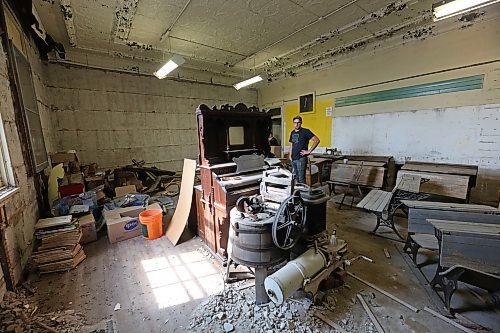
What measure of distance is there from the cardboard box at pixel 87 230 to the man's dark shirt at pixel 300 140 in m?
3.40

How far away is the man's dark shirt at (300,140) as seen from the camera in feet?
13.2

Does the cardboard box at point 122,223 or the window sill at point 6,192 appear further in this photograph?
the cardboard box at point 122,223

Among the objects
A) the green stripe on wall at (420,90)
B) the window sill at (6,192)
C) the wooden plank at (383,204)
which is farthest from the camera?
the green stripe on wall at (420,90)

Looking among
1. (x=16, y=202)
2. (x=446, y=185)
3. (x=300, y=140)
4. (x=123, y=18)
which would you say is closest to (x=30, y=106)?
(x=16, y=202)

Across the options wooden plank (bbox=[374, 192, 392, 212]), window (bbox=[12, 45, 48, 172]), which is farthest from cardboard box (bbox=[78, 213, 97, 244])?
wooden plank (bbox=[374, 192, 392, 212])

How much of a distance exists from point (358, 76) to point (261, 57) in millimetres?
2453

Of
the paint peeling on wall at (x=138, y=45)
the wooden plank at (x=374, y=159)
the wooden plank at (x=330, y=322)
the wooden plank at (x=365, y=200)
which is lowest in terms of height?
the wooden plank at (x=330, y=322)

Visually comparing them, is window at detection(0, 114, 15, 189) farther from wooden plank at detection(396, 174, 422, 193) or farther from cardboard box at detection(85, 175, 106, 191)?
wooden plank at detection(396, 174, 422, 193)

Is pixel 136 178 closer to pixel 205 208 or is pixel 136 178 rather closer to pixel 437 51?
pixel 205 208

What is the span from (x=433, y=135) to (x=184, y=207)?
4.86 metres

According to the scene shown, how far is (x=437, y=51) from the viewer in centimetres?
416

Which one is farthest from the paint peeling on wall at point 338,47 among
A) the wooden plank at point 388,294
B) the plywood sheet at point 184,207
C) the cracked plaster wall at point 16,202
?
the cracked plaster wall at point 16,202

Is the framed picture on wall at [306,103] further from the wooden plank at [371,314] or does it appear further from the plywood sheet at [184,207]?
the wooden plank at [371,314]

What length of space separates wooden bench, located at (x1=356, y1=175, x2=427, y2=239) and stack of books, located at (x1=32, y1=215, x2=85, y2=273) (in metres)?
3.74
